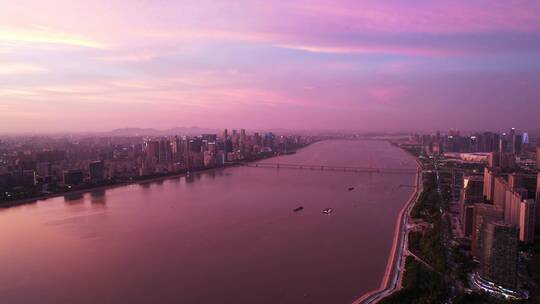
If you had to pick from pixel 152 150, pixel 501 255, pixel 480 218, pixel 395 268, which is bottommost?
pixel 395 268

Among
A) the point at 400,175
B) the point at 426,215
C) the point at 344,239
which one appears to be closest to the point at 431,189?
the point at 426,215

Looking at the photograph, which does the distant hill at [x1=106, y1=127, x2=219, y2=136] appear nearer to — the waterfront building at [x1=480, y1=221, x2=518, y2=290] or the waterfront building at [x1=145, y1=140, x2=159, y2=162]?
the waterfront building at [x1=145, y1=140, x2=159, y2=162]

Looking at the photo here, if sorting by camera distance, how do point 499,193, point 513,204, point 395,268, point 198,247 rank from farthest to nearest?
1. point 499,193
2. point 513,204
3. point 198,247
4. point 395,268

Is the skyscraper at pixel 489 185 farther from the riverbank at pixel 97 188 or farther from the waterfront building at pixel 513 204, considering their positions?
the riverbank at pixel 97 188

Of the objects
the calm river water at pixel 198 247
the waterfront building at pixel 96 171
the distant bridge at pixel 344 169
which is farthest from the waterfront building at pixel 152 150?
the calm river water at pixel 198 247

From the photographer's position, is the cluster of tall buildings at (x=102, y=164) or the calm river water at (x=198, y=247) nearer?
the calm river water at (x=198, y=247)

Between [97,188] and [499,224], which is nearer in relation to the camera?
[499,224]

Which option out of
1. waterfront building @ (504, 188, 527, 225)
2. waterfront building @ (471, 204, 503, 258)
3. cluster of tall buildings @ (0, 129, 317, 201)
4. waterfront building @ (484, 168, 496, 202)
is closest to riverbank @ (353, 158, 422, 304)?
waterfront building @ (471, 204, 503, 258)

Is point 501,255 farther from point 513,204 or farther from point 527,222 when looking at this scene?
point 513,204

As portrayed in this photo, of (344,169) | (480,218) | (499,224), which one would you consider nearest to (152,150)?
(344,169)
